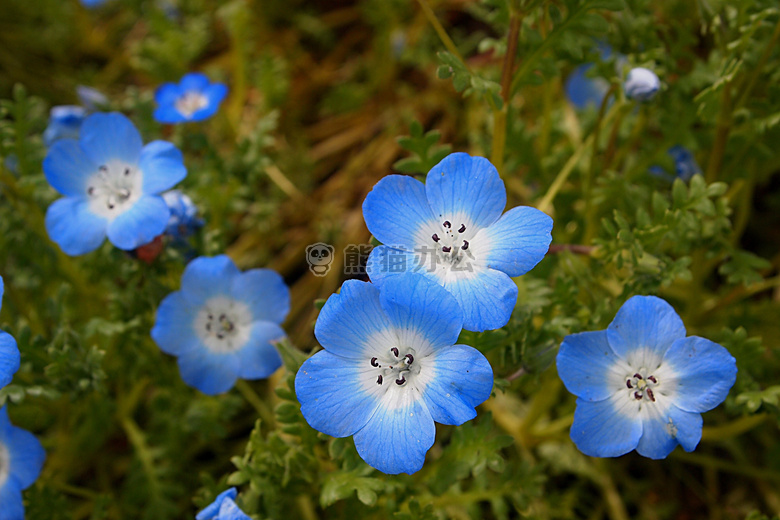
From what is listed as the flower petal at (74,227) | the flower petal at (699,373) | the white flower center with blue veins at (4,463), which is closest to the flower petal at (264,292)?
the flower petal at (74,227)

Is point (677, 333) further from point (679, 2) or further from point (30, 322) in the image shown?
point (30, 322)

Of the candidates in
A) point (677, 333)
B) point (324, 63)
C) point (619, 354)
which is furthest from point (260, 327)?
point (324, 63)

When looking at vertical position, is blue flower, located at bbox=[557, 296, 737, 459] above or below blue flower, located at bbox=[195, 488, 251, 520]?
above

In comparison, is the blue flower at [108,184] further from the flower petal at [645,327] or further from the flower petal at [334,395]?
the flower petal at [645,327]

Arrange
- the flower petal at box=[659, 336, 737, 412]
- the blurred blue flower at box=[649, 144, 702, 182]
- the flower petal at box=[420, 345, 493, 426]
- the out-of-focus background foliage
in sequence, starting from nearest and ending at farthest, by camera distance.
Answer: the flower petal at box=[420, 345, 493, 426] → the flower petal at box=[659, 336, 737, 412] → the out-of-focus background foliage → the blurred blue flower at box=[649, 144, 702, 182]

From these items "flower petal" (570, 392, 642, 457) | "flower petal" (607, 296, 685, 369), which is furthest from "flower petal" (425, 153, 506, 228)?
"flower petal" (570, 392, 642, 457)

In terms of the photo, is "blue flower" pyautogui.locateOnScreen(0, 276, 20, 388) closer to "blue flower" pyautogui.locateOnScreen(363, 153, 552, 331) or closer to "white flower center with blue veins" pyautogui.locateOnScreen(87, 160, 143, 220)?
"white flower center with blue veins" pyautogui.locateOnScreen(87, 160, 143, 220)
